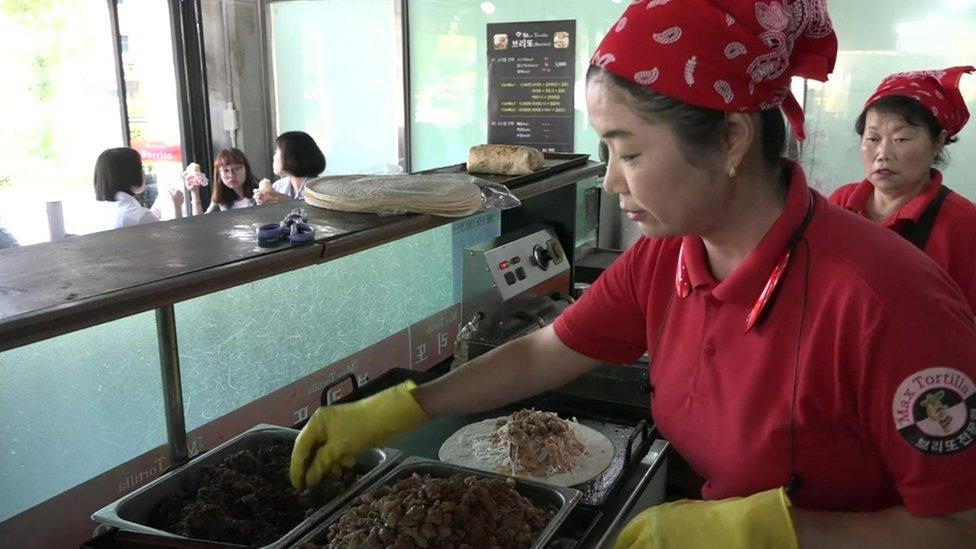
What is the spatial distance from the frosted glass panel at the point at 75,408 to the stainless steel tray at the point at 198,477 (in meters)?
0.14

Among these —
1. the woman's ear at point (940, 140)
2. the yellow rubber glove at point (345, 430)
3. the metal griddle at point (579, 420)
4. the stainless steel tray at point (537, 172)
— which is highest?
the woman's ear at point (940, 140)

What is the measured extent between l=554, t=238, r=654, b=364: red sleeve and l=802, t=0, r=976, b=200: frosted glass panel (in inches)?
108

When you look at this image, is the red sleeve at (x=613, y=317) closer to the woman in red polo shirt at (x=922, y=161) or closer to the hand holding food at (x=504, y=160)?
the hand holding food at (x=504, y=160)

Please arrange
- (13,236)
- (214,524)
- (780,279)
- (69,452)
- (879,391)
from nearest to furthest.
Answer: (879,391), (780,279), (214,524), (69,452), (13,236)

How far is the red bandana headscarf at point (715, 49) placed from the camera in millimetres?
918

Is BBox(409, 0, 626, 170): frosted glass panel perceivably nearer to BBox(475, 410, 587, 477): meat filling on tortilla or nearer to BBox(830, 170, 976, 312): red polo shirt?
BBox(830, 170, 976, 312): red polo shirt

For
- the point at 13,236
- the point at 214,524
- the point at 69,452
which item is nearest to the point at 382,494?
the point at 214,524

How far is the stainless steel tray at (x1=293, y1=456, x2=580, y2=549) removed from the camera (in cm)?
116

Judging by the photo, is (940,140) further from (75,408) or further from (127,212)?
(127,212)

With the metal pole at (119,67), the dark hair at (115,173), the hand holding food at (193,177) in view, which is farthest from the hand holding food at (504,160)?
the metal pole at (119,67)

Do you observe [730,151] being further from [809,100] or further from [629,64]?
[809,100]

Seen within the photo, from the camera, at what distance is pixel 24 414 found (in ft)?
4.07

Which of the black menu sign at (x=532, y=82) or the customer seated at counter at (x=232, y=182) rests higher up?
the black menu sign at (x=532, y=82)

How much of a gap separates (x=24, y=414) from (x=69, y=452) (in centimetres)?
11
